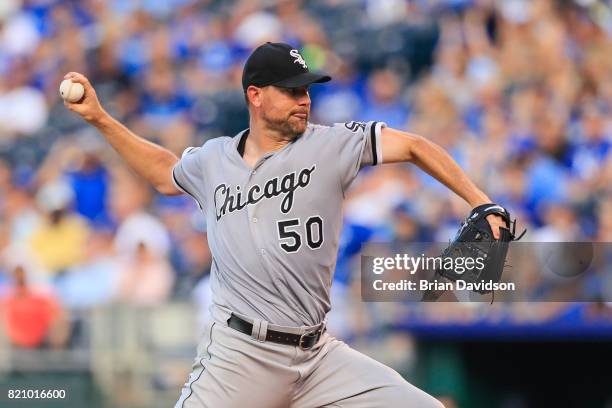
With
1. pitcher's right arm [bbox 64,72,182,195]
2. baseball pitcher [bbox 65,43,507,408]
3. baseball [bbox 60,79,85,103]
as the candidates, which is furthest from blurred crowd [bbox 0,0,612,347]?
baseball [bbox 60,79,85,103]

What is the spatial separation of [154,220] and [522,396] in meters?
3.19

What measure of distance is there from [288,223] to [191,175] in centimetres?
48

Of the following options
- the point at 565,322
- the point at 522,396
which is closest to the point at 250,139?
the point at 565,322

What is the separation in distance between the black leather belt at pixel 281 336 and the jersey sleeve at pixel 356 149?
549 millimetres

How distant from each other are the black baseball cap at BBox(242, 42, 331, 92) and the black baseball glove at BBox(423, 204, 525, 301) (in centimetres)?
74

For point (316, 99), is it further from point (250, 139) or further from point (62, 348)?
point (250, 139)

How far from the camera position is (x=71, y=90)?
4230mm

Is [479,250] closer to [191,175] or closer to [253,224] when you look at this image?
[253,224]

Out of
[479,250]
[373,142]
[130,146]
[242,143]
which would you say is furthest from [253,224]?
[479,250]

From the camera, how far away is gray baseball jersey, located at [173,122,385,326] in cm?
394

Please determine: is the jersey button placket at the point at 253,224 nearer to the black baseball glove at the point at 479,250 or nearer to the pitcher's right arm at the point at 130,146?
the pitcher's right arm at the point at 130,146

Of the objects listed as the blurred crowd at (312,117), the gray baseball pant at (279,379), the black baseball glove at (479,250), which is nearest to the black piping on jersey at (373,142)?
the black baseball glove at (479,250)

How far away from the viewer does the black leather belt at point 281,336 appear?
154 inches

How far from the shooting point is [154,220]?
28.0 feet
